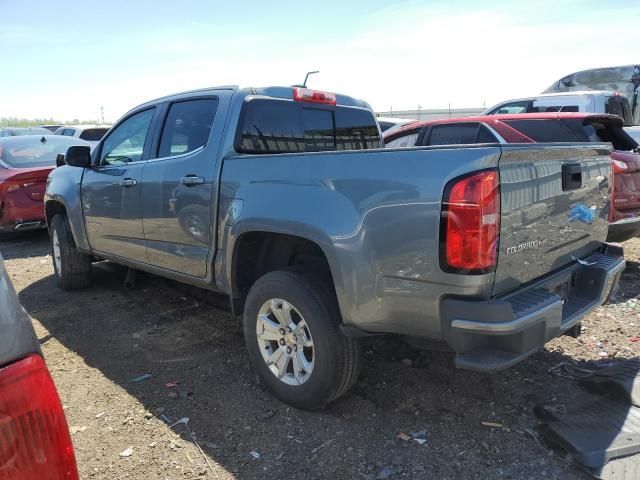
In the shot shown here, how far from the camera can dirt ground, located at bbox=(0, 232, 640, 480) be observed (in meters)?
2.62

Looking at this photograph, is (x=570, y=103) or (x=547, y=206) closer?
(x=547, y=206)

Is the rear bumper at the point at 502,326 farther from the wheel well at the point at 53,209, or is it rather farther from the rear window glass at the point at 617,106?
the rear window glass at the point at 617,106

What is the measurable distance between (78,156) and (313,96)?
2369mm

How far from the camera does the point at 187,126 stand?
3953mm

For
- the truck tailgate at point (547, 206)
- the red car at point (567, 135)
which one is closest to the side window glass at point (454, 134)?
the red car at point (567, 135)

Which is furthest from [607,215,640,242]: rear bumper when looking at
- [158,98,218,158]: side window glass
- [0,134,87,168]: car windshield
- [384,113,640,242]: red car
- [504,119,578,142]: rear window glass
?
[0,134,87,168]: car windshield

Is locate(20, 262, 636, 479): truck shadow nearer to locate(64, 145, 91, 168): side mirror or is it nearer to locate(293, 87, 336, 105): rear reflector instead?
locate(64, 145, 91, 168): side mirror

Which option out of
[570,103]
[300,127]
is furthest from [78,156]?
[570,103]

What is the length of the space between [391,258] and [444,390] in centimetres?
129

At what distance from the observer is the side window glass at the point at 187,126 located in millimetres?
3766

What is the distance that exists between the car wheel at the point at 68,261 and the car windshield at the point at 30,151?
3333 mm

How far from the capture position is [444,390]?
10.8 ft

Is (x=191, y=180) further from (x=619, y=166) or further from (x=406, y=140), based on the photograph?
(x=406, y=140)

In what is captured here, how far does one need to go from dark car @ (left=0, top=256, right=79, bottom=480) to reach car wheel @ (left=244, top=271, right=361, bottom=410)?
5.76ft
